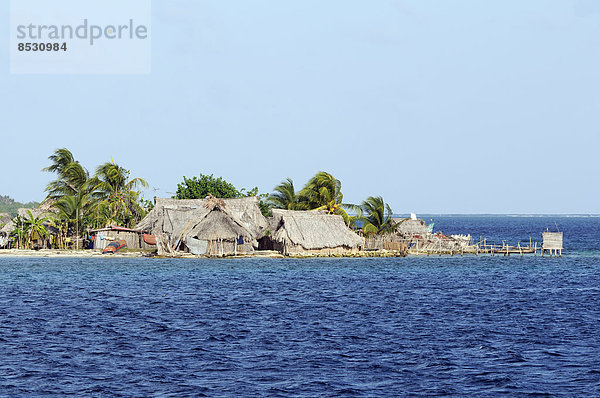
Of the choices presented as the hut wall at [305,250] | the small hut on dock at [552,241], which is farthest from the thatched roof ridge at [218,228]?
the small hut on dock at [552,241]

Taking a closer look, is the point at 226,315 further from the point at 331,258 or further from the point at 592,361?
the point at 331,258

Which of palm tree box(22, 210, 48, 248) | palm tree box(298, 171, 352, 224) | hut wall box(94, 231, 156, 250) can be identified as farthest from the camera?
palm tree box(298, 171, 352, 224)

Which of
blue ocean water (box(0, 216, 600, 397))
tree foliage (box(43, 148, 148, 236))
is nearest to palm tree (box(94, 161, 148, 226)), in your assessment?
tree foliage (box(43, 148, 148, 236))

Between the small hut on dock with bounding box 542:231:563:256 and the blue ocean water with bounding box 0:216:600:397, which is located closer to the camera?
the blue ocean water with bounding box 0:216:600:397

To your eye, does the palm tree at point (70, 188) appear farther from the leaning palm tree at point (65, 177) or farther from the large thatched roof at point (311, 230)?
the large thatched roof at point (311, 230)

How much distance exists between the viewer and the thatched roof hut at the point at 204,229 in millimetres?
56094

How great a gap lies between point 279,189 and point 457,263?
19.3m

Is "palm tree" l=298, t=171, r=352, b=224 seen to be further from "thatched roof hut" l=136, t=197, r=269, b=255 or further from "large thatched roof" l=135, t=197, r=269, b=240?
"thatched roof hut" l=136, t=197, r=269, b=255

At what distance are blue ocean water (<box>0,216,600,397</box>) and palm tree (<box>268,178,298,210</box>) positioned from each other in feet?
70.8

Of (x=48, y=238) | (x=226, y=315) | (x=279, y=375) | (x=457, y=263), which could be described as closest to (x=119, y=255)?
(x=48, y=238)

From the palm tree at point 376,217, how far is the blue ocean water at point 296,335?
17.4m

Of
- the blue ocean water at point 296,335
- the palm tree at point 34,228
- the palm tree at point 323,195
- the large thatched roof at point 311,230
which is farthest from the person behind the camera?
the palm tree at point 323,195

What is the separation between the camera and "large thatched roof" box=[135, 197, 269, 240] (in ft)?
184

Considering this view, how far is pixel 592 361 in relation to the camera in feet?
68.1
